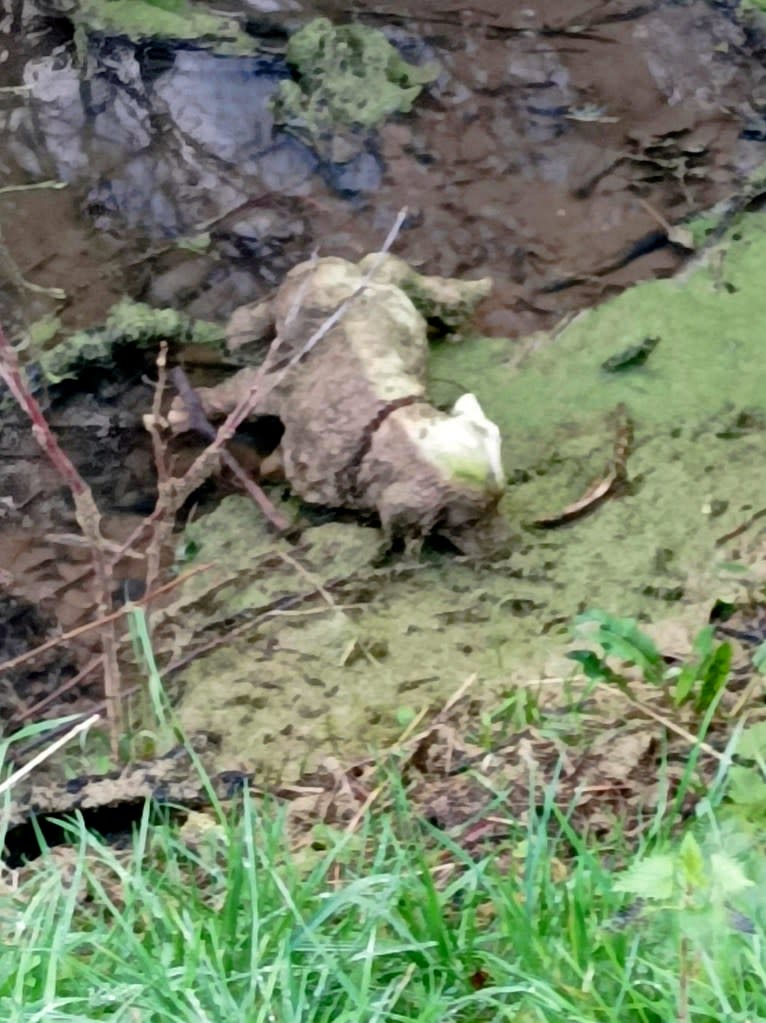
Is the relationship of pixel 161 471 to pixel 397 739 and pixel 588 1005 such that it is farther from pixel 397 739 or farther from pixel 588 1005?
pixel 588 1005

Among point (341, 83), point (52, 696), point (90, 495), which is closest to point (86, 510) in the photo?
point (90, 495)

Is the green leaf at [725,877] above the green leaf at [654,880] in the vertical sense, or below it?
below

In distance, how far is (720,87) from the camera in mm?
2926

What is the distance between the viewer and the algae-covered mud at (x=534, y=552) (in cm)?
202

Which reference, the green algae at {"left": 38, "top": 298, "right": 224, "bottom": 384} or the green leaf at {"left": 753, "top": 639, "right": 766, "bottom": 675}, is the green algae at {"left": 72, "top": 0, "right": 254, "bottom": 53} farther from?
the green leaf at {"left": 753, "top": 639, "right": 766, "bottom": 675}

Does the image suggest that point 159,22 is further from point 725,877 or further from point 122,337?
point 725,877

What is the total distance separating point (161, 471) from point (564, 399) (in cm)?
99

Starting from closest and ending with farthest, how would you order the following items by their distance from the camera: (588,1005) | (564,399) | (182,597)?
(588,1005), (182,597), (564,399)

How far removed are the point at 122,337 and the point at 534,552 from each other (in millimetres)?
1012

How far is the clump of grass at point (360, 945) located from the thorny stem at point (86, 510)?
16.9 inches

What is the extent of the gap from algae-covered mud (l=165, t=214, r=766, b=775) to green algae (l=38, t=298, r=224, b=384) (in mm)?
432

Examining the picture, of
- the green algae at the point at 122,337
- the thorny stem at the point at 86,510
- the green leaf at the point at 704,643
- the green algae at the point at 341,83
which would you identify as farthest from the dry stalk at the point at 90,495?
the green algae at the point at 341,83

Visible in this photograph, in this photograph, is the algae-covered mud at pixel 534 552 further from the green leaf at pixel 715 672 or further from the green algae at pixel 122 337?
the green algae at pixel 122 337

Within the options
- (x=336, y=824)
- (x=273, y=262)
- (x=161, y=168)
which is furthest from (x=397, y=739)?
(x=161, y=168)
